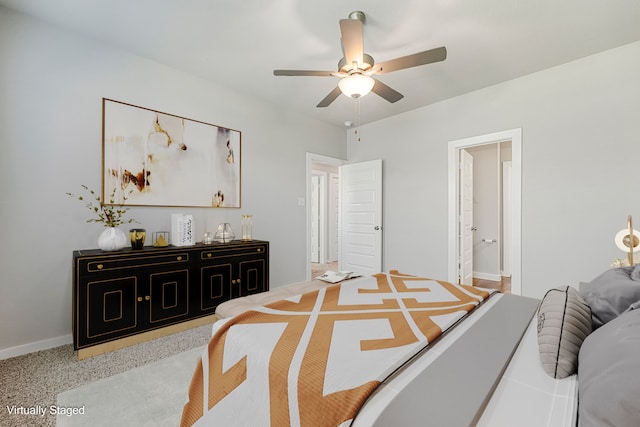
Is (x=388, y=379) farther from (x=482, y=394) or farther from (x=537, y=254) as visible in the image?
(x=537, y=254)

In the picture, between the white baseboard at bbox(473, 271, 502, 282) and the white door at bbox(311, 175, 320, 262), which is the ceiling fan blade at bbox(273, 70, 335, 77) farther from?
the white baseboard at bbox(473, 271, 502, 282)

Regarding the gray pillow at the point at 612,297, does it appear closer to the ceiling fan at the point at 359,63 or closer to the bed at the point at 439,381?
the bed at the point at 439,381

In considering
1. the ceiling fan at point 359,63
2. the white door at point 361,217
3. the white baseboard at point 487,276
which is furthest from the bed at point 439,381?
the white baseboard at point 487,276

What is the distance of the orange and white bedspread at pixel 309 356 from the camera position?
86 cm

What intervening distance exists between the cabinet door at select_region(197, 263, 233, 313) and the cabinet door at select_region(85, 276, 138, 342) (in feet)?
1.86

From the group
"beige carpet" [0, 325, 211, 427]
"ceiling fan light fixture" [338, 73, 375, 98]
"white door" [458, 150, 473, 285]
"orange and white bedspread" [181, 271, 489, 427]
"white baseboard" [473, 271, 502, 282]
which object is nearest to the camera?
"orange and white bedspread" [181, 271, 489, 427]

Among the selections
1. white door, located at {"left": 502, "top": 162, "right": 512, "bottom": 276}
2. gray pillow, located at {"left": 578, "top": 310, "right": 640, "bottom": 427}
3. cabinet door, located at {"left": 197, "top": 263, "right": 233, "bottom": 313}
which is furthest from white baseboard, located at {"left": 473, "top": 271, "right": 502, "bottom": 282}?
gray pillow, located at {"left": 578, "top": 310, "right": 640, "bottom": 427}

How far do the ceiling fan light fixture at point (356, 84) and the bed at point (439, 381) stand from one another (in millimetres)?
1692

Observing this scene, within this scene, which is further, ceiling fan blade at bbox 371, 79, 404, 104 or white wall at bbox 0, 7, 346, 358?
ceiling fan blade at bbox 371, 79, 404, 104

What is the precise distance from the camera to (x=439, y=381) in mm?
879

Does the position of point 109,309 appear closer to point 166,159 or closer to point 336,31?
point 166,159

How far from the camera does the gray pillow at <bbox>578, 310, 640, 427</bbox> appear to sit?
0.58 meters

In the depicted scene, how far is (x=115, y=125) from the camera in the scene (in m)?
2.58

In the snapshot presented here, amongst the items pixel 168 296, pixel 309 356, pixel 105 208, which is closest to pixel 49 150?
pixel 105 208
